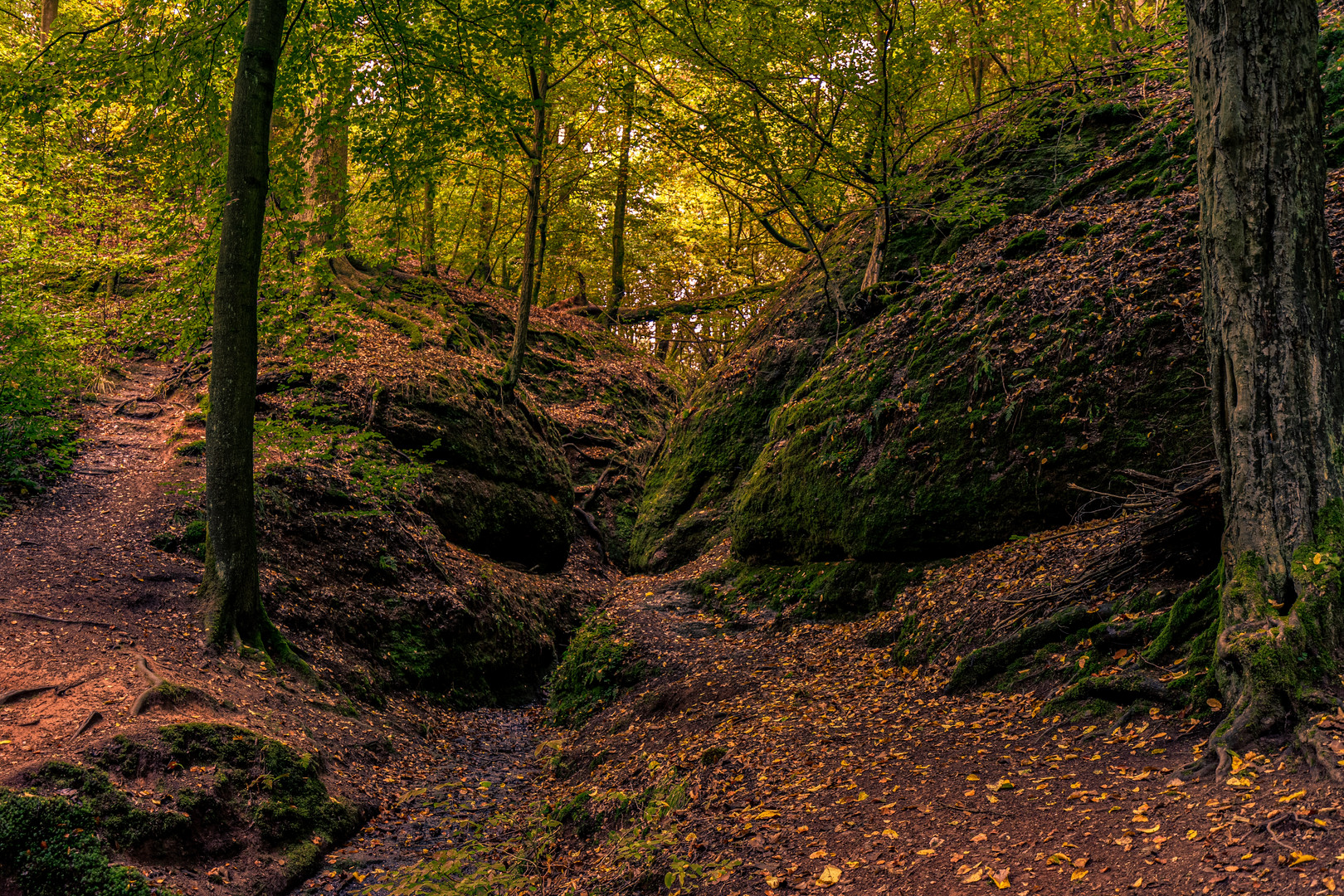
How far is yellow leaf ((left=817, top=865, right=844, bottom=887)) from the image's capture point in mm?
3975

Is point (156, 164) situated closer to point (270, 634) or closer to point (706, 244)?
point (270, 634)

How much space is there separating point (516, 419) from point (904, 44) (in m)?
8.93

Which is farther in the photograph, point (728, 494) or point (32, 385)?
point (728, 494)

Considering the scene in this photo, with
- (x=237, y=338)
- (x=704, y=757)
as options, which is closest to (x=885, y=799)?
(x=704, y=757)

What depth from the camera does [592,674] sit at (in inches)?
363

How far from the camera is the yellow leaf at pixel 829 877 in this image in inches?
156

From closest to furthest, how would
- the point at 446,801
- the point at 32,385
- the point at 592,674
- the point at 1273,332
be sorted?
the point at 1273,332, the point at 446,801, the point at 32,385, the point at 592,674

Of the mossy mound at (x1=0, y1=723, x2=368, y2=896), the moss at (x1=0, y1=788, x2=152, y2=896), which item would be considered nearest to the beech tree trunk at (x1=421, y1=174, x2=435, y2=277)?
the mossy mound at (x1=0, y1=723, x2=368, y2=896)

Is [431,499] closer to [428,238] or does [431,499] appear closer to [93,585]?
[93,585]

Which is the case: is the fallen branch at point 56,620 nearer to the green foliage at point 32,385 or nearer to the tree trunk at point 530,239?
the green foliage at point 32,385

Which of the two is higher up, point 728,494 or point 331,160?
point 331,160

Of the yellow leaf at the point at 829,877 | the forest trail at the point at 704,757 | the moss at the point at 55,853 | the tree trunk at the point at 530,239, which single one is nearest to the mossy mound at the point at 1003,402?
the forest trail at the point at 704,757

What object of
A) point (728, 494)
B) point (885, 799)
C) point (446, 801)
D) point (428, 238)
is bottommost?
A: point (446, 801)

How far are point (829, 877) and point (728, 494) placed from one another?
8.85 meters
